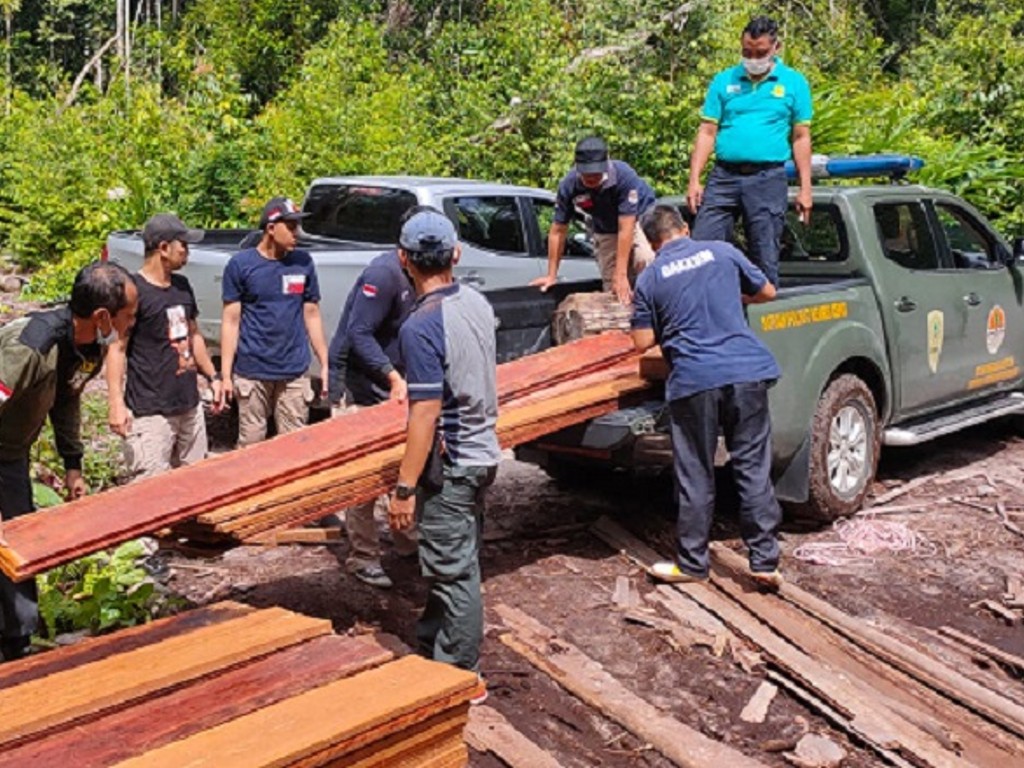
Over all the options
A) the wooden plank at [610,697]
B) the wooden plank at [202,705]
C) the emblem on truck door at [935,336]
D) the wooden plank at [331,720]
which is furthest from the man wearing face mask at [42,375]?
the emblem on truck door at [935,336]

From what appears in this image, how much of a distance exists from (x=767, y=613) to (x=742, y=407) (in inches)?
39.6

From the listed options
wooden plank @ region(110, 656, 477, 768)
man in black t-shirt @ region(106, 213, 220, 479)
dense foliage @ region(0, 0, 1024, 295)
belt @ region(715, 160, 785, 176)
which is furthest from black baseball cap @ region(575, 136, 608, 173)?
dense foliage @ region(0, 0, 1024, 295)

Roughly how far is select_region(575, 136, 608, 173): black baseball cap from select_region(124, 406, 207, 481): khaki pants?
2.72m

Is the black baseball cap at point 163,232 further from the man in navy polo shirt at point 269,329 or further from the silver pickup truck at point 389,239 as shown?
the silver pickup truck at point 389,239

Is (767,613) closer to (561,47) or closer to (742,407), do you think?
(742,407)

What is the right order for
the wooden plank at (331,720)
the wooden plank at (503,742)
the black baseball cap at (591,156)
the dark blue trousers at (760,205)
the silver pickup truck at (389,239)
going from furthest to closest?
the silver pickup truck at (389,239) → the black baseball cap at (591,156) → the dark blue trousers at (760,205) → the wooden plank at (503,742) → the wooden plank at (331,720)

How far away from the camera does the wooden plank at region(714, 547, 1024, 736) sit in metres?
4.91

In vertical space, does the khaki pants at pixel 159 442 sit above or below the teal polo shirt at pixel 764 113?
below

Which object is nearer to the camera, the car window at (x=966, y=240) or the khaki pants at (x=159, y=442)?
the khaki pants at (x=159, y=442)

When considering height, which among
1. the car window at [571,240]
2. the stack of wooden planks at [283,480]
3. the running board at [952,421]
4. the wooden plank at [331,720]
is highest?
the car window at [571,240]

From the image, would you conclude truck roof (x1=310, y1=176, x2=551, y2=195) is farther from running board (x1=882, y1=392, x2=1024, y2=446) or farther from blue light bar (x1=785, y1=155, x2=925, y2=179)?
running board (x1=882, y1=392, x2=1024, y2=446)

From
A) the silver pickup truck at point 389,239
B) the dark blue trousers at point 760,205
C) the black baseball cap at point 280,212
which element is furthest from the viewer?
the silver pickup truck at point 389,239

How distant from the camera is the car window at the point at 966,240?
27.7 feet

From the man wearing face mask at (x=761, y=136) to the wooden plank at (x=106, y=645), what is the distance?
154 inches
